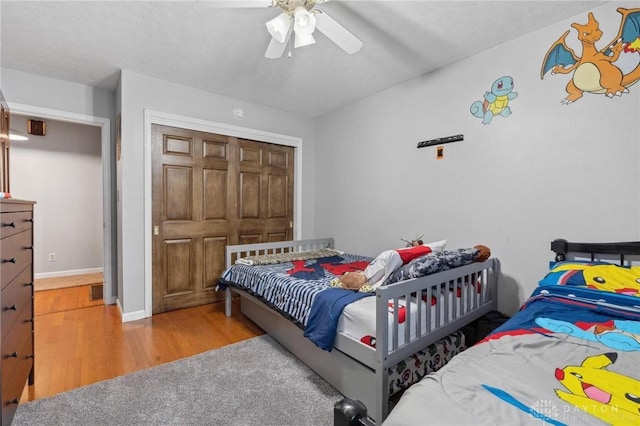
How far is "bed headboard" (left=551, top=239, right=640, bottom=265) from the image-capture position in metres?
1.82

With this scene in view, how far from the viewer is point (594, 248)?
1.93m

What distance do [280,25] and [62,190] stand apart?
479 centimetres

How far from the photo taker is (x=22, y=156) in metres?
4.21


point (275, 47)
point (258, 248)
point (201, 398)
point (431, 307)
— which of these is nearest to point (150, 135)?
point (258, 248)

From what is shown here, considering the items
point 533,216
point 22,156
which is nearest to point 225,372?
point 533,216

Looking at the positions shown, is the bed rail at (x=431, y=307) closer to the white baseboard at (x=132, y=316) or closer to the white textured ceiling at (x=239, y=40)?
the white textured ceiling at (x=239, y=40)

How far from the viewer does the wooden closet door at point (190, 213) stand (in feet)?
10.3

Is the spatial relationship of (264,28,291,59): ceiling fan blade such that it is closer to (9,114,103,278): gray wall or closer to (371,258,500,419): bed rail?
(371,258,500,419): bed rail

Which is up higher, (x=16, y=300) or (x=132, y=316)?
(x=16, y=300)

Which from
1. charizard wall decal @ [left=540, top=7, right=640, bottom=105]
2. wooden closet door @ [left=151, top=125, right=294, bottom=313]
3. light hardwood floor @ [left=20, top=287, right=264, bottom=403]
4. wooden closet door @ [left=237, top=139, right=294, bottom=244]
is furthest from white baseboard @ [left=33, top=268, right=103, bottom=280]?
charizard wall decal @ [left=540, top=7, right=640, bottom=105]

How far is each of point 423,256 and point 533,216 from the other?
106 cm

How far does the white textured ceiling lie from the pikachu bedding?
1.99 m

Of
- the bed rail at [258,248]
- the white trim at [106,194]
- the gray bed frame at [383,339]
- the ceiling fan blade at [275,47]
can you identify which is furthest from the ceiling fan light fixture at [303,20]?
the white trim at [106,194]

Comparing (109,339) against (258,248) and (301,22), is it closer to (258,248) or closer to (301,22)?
(258,248)
